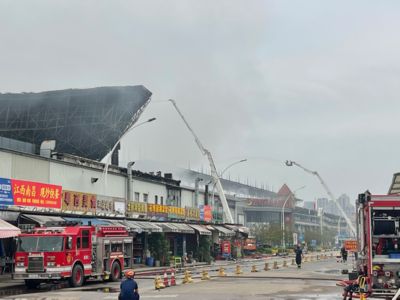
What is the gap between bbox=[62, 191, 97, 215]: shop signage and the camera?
3416cm

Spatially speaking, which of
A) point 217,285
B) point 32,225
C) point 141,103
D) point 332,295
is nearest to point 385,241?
point 332,295

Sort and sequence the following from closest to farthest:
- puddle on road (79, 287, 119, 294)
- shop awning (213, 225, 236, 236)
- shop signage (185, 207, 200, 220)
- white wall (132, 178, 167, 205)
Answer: puddle on road (79, 287, 119, 294)
white wall (132, 178, 167, 205)
shop signage (185, 207, 200, 220)
shop awning (213, 225, 236, 236)

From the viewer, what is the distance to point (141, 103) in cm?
6353

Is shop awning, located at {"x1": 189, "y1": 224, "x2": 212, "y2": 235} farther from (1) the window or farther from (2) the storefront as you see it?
(1) the window

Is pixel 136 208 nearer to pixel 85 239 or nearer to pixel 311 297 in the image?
pixel 85 239

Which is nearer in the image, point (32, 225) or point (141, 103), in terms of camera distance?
point (32, 225)

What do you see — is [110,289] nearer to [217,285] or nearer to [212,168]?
[217,285]

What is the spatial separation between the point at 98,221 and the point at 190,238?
18.7 metres

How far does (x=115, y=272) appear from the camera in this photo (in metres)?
27.8

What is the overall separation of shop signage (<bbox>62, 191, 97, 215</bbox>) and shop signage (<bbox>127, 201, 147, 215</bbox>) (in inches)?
191

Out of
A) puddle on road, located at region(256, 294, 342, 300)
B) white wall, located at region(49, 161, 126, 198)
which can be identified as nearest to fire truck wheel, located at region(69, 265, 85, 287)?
puddle on road, located at region(256, 294, 342, 300)

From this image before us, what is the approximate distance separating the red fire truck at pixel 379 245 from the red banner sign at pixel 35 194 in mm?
19342

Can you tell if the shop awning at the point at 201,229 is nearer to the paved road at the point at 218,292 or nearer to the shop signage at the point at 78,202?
the shop signage at the point at 78,202

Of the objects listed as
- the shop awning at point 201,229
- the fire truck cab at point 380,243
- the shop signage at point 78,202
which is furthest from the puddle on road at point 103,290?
the shop awning at point 201,229
